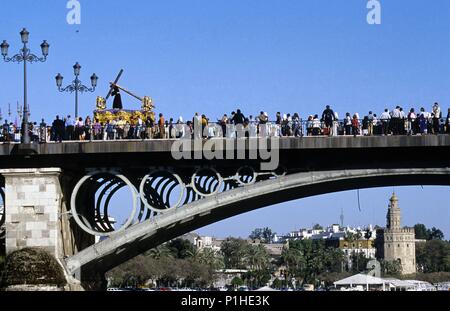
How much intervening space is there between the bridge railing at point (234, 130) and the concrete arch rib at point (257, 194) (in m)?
1.39

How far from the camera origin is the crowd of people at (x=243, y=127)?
3925 centimetres

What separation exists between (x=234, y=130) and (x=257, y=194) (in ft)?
→ 8.30

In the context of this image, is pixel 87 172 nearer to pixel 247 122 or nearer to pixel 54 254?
pixel 54 254

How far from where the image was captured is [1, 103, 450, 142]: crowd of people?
39.2 m

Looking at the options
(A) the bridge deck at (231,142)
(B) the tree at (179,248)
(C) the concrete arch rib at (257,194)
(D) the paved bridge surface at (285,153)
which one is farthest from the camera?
(B) the tree at (179,248)

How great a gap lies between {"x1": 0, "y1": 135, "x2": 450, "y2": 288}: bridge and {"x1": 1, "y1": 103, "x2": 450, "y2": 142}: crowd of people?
27.4 inches

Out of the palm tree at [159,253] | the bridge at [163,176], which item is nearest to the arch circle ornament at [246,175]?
the bridge at [163,176]

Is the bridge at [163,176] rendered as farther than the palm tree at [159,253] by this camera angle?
No

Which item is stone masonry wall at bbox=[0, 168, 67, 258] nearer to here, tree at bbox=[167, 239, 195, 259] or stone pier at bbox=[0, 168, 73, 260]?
stone pier at bbox=[0, 168, 73, 260]

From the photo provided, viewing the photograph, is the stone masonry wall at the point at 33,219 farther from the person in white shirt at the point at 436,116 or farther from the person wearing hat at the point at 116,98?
the person in white shirt at the point at 436,116

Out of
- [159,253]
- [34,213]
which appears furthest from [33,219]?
[159,253]

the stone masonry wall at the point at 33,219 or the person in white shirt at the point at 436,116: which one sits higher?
the person in white shirt at the point at 436,116
